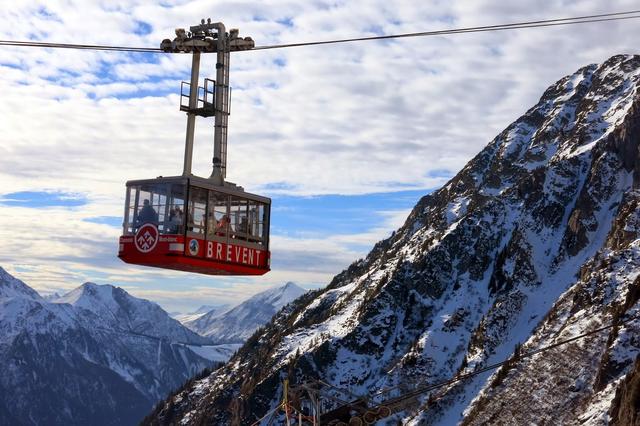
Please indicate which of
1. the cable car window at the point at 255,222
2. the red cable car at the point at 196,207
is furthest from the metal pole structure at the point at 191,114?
the cable car window at the point at 255,222

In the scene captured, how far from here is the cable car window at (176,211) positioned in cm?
5138

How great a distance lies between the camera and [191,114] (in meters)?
51.4

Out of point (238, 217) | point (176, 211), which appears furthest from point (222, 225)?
point (176, 211)

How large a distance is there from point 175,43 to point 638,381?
541ft

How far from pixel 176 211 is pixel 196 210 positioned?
1.03 meters

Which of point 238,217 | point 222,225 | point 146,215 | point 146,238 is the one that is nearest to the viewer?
point 146,238

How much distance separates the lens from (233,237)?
55.1 m

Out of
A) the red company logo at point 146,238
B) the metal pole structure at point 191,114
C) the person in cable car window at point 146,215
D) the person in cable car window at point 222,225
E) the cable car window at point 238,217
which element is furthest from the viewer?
the cable car window at point 238,217

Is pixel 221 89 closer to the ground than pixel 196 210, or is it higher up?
higher up

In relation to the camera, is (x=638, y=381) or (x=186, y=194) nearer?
(x=186, y=194)

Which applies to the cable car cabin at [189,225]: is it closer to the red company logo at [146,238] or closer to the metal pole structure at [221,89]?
the red company logo at [146,238]

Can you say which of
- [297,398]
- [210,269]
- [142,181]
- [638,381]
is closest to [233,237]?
[210,269]

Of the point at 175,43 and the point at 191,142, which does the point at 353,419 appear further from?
the point at 175,43

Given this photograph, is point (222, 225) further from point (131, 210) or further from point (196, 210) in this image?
point (131, 210)
